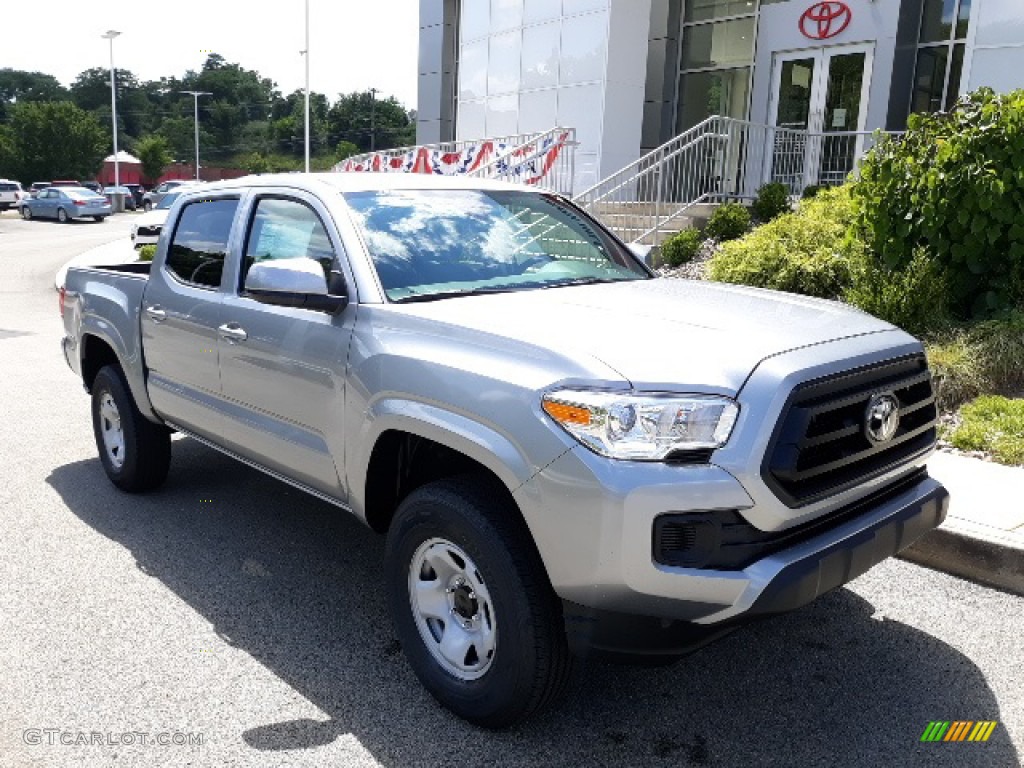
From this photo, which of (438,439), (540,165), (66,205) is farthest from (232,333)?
(66,205)

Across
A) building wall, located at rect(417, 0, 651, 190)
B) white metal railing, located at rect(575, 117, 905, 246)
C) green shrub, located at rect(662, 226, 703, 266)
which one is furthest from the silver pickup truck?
building wall, located at rect(417, 0, 651, 190)

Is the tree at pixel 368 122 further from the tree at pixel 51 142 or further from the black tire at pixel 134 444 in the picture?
the black tire at pixel 134 444

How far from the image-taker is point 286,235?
418 cm

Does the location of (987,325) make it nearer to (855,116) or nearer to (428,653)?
(428,653)

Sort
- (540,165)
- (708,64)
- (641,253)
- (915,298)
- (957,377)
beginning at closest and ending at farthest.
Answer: (641,253) → (957,377) → (915,298) → (540,165) → (708,64)

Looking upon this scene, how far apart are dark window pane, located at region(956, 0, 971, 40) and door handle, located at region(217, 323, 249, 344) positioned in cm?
1579

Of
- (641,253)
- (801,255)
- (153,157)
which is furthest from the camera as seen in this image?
(153,157)

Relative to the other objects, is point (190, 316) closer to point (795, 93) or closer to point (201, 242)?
point (201, 242)

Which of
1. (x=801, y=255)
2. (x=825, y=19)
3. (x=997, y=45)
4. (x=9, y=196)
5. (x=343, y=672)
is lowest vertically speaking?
(x=343, y=672)

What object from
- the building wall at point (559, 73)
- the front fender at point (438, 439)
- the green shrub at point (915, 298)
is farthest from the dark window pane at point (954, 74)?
the front fender at point (438, 439)

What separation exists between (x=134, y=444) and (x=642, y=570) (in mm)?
3792

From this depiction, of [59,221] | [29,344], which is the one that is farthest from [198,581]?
[59,221]

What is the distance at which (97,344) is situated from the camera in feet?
19.0

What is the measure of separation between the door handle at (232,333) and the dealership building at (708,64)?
41.4 ft
